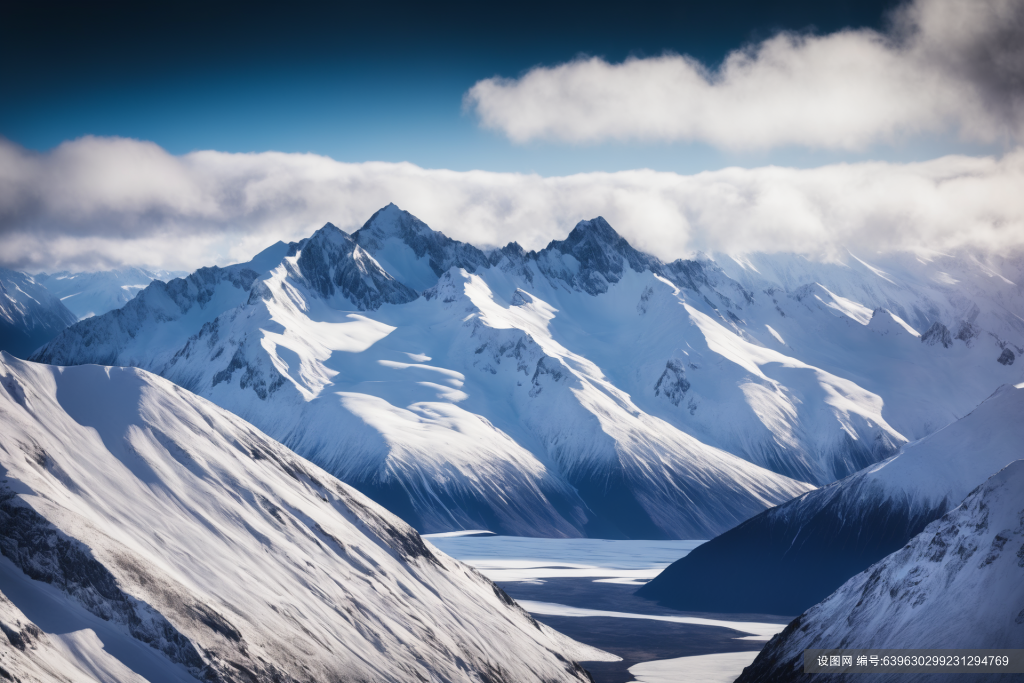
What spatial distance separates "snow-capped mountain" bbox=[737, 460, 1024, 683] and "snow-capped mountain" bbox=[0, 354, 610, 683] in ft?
107

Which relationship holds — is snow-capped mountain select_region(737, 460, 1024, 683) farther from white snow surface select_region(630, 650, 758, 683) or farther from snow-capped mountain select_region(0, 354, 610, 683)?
snow-capped mountain select_region(0, 354, 610, 683)

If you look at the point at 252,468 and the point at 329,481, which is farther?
the point at 329,481

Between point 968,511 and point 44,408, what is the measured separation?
314ft

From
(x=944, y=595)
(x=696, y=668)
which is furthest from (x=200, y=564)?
(x=696, y=668)

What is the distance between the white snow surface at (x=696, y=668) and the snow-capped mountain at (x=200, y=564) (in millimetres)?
19450

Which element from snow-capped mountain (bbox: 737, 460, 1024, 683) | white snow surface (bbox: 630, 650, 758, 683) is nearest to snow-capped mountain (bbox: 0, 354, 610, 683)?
white snow surface (bbox: 630, 650, 758, 683)

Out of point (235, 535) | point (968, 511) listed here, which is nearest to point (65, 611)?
point (235, 535)

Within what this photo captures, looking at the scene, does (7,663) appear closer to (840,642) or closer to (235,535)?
(235,535)

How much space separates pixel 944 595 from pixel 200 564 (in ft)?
235

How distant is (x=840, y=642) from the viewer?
10781cm

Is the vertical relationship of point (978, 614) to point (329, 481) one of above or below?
above

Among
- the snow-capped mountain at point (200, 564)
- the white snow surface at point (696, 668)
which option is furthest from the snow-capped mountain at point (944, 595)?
the snow-capped mountain at point (200, 564)

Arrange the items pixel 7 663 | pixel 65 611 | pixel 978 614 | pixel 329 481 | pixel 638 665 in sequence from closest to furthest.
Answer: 1. pixel 7 663
2. pixel 65 611
3. pixel 978 614
4. pixel 329 481
5. pixel 638 665

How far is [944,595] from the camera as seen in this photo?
100m
